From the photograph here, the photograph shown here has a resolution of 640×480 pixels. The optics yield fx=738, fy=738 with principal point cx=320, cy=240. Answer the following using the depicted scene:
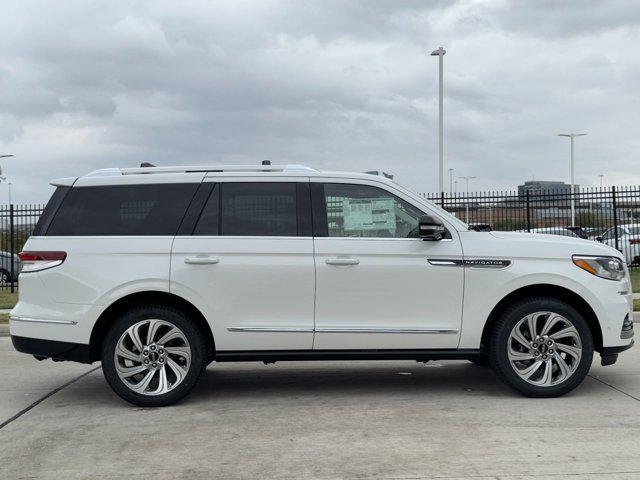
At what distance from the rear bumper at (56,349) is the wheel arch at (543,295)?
3249 millimetres

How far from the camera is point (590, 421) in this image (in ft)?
17.7

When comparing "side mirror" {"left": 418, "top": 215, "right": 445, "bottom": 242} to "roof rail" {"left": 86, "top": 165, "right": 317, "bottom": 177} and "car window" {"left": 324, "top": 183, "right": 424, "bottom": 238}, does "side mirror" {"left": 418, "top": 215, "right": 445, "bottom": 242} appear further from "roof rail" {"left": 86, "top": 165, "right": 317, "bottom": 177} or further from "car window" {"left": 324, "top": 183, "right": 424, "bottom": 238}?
"roof rail" {"left": 86, "top": 165, "right": 317, "bottom": 177}

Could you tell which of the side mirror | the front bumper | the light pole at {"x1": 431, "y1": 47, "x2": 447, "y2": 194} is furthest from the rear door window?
the light pole at {"x1": 431, "y1": 47, "x2": 447, "y2": 194}

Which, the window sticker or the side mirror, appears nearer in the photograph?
the side mirror

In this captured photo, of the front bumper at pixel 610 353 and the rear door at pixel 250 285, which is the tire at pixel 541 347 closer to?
the front bumper at pixel 610 353

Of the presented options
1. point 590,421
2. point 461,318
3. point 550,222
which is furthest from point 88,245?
point 550,222

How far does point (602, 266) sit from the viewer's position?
6.13 meters

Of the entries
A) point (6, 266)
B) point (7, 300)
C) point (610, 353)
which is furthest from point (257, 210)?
point (6, 266)

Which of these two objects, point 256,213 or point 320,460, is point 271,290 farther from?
point 320,460

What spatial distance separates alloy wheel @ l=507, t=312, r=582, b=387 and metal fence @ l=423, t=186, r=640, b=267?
11228 mm

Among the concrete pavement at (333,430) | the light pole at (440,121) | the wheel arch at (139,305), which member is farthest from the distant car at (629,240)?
the wheel arch at (139,305)

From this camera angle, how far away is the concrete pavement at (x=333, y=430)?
14.6ft

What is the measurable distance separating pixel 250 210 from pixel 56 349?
6.32 ft

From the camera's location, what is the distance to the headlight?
19.9 ft
